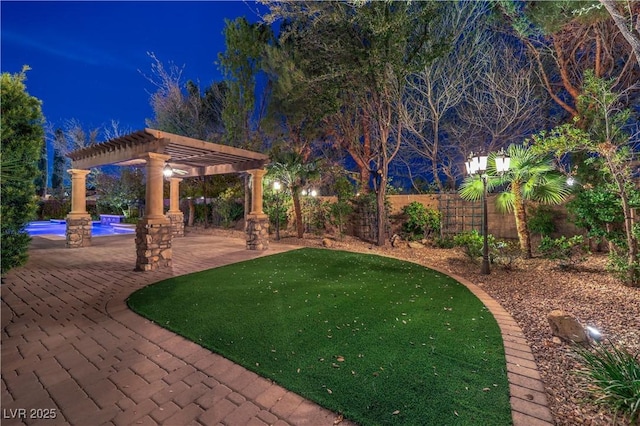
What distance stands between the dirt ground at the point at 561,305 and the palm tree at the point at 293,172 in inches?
188

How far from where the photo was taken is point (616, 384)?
220 centimetres

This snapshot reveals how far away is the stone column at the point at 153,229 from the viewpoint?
7.05 m

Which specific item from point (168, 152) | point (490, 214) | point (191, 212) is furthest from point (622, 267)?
point (191, 212)

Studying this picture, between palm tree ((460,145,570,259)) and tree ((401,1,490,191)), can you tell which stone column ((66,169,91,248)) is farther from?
palm tree ((460,145,570,259))

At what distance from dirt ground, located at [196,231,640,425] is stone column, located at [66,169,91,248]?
10.7 meters

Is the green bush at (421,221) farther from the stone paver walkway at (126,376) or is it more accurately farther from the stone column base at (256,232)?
the stone paver walkway at (126,376)

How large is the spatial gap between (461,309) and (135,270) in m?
6.89

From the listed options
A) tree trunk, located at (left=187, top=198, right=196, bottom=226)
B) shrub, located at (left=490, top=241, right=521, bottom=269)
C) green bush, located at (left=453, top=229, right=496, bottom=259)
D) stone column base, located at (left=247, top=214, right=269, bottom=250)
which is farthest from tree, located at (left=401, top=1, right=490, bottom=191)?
tree trunk, located at (left=187, top=198, right=196, bottom=226)

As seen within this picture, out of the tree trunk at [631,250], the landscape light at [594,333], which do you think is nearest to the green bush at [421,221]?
the tree trunk at [631,250]

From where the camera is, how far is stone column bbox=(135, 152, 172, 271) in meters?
7.05

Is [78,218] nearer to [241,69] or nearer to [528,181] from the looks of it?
[241,69]

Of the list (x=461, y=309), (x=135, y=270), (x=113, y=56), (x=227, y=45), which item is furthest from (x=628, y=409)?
(x=113, y=56)

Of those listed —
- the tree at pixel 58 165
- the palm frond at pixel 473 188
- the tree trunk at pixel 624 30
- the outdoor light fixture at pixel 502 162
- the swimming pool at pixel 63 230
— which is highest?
the tree at pixel 58 165

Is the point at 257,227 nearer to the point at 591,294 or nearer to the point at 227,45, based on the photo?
the point at 591,294
